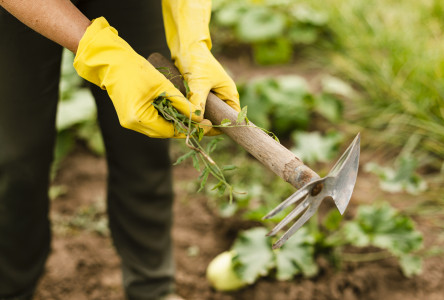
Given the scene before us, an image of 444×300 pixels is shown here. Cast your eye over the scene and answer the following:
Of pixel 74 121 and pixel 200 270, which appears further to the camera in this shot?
pixel 74 121

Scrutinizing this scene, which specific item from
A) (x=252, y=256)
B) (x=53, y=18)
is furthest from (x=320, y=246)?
(x=53, y=18)

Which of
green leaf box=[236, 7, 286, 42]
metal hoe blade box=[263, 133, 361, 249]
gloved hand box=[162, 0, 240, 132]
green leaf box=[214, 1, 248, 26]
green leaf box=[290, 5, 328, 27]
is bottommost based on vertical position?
green leaf box=[290, 5, 328, 27]

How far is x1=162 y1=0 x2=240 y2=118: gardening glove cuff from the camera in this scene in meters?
1.38

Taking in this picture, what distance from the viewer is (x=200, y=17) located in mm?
1473

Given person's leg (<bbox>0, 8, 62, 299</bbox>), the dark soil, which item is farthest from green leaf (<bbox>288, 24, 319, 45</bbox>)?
person's leg (<bbox>0, 8, 62, 299</bbox>)

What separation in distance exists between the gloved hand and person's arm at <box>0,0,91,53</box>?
300mm

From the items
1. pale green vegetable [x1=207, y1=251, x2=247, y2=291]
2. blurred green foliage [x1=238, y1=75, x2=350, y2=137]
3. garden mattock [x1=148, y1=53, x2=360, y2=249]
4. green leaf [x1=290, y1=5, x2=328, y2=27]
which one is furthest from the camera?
green leaf [x1=290, y1=5, x2=328, y2=27]

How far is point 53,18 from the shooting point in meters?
1.27

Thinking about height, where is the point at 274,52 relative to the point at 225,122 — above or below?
below

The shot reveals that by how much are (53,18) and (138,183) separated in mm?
733

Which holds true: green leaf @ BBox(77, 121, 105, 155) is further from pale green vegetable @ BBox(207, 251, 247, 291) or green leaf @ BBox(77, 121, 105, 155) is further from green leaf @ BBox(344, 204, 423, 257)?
green leaf @ BBox(344, 204, 423, 257)

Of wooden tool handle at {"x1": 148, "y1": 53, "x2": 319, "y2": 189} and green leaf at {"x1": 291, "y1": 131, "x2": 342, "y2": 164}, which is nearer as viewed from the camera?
wooden tool handle at {"x1": 148, "y1": 53, "x2": 319, "y2": 189}

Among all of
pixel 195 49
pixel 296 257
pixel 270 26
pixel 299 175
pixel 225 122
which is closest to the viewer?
pixel 299 175

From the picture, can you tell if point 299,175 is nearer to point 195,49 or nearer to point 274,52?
point 195,49
